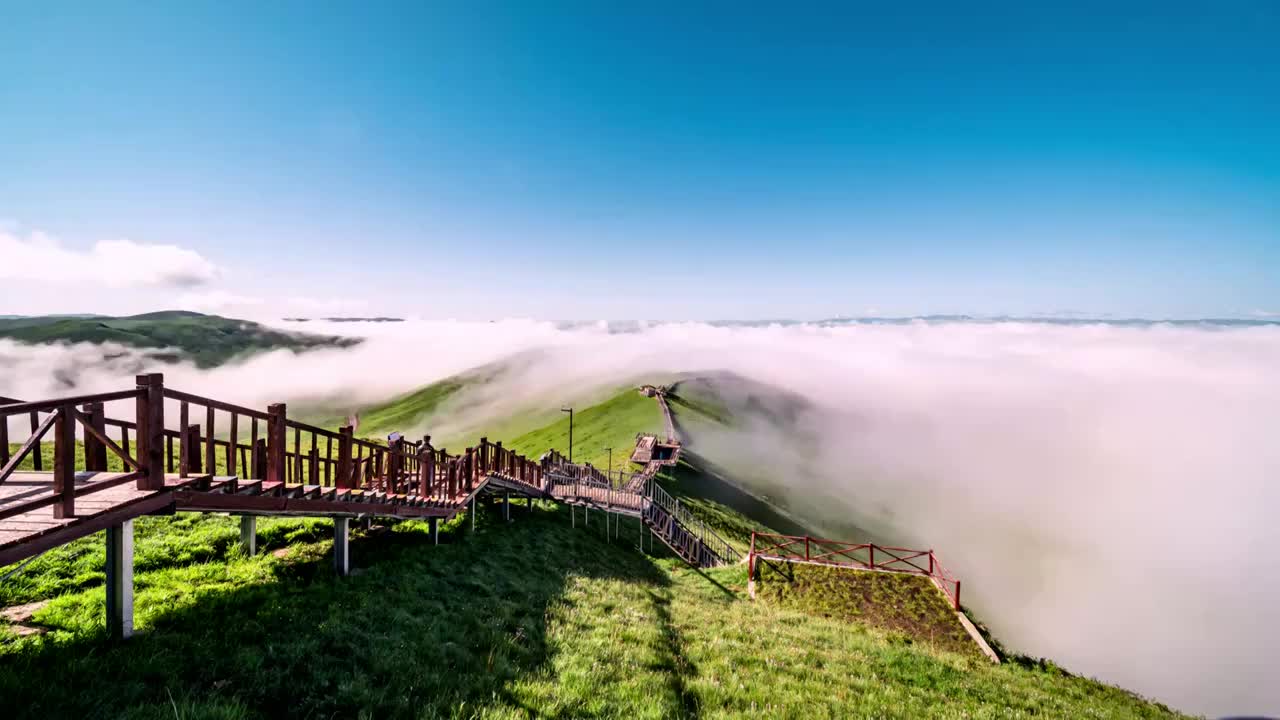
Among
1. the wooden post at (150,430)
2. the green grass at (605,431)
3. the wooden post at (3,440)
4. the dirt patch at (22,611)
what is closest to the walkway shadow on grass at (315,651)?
the dirt patch at (22,611)

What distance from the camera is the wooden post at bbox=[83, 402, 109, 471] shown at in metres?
6.96

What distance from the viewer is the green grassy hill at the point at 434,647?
21.0 feet

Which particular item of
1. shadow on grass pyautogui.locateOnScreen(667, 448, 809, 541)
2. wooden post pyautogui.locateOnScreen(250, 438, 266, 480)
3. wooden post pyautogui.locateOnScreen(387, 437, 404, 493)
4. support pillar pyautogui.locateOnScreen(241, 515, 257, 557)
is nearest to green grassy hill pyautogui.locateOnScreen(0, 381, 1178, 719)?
support pillar pyautogui.locateOnScreen(241, 515, 257, 557)

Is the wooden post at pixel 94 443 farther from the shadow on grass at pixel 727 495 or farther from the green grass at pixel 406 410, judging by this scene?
the green grass at pixel 406 410

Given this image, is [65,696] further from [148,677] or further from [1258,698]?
[1258,698]

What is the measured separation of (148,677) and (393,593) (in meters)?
4.32

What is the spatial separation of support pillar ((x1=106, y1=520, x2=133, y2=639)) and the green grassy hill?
0.29m

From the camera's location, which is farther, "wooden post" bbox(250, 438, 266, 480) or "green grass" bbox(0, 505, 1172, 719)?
"wooden post" bbox(250, 438, 266, 480)

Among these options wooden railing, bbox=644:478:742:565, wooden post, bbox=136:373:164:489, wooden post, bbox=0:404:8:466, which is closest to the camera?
wooden post, bbox=136:373:164:489

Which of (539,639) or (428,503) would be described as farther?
(428,503)

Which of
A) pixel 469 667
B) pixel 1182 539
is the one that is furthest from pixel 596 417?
pixel 1182 539

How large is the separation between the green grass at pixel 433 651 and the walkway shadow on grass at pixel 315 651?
0.03 m

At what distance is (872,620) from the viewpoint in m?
19.0

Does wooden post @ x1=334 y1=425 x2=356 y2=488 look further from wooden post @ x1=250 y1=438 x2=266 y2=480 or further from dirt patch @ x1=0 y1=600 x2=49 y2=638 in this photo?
dirt patch @ x1=0 y1=600 x2=49 y2=638
